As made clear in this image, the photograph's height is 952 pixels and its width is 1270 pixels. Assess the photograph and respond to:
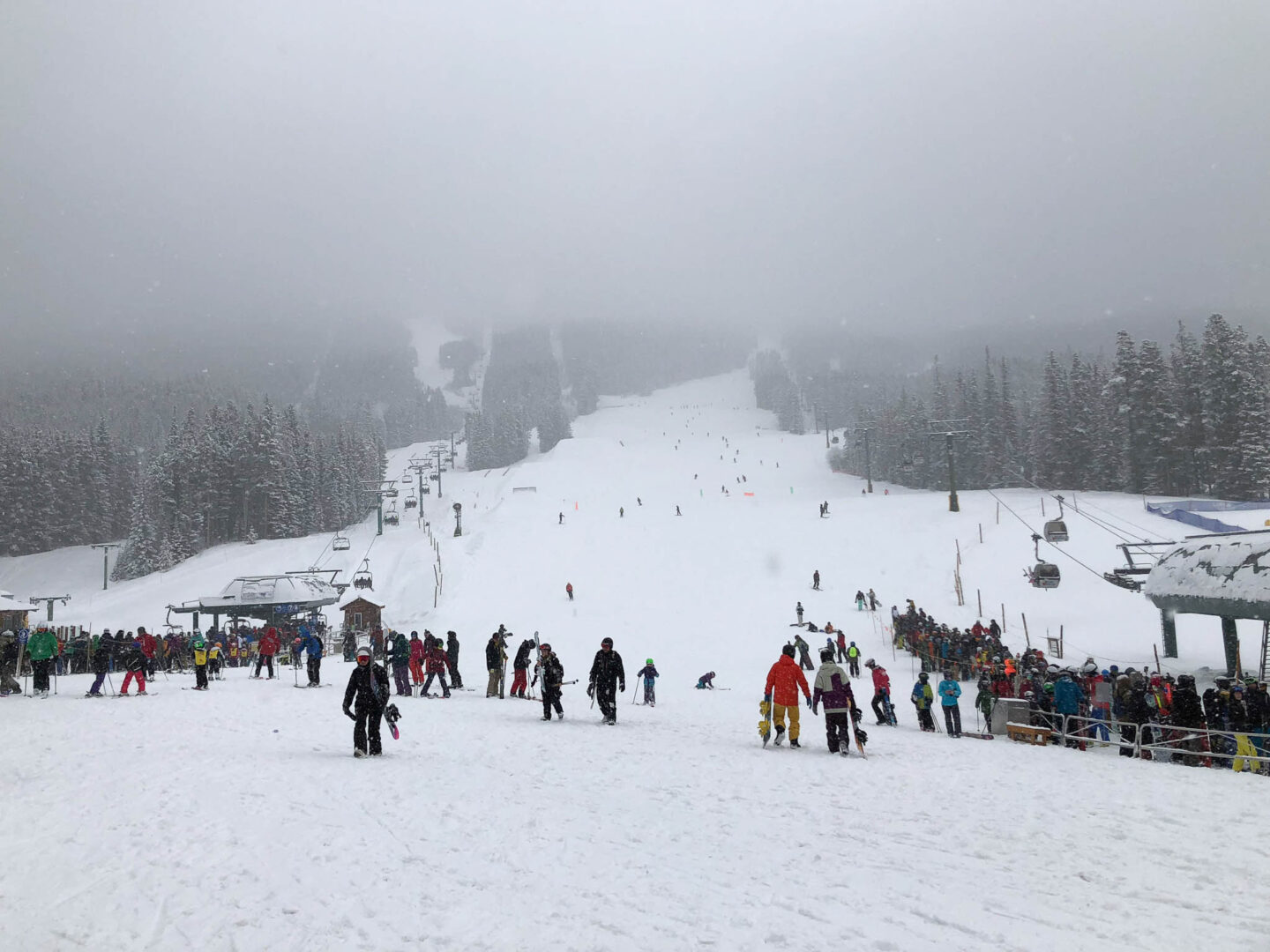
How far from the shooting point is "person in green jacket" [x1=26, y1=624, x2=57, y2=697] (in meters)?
17.3

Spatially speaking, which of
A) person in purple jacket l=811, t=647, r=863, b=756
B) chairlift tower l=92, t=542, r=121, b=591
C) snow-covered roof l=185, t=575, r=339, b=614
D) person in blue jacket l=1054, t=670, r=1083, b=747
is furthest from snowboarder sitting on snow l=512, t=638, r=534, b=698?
chairlift tower l=92, t=542, r=121, b=591

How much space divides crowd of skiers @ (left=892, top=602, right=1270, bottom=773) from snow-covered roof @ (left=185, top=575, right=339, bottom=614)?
29.0 m

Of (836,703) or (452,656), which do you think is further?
(452,656)

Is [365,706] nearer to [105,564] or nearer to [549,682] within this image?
[549,682]

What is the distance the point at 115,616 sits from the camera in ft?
154

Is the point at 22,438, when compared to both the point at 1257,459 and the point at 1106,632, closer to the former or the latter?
the point at 1106,632

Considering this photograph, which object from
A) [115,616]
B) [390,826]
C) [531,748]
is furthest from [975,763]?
[115,616]

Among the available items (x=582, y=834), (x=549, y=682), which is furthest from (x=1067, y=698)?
(x=582, y=834)

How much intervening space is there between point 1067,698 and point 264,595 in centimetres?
3259

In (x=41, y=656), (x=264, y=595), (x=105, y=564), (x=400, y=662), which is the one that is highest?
(x=105, y=564)

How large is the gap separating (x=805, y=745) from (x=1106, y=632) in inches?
874

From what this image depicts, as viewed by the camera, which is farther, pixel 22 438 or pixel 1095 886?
pixel 22 438

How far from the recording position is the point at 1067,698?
45.5 ft

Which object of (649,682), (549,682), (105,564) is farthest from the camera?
(105,564)
